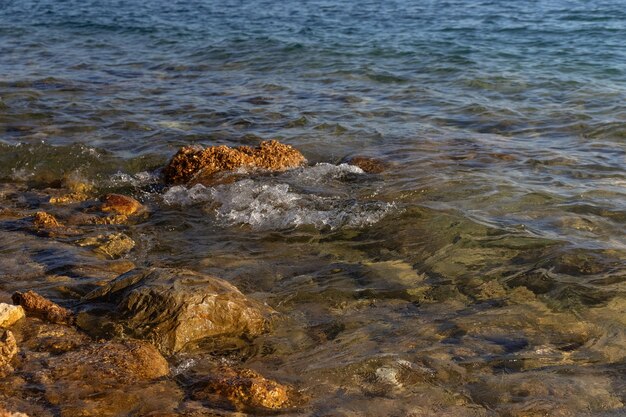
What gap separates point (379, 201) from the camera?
7.38m

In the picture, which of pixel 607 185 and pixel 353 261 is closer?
pixel 353 261

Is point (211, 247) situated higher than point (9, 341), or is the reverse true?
→ point (9, 341)

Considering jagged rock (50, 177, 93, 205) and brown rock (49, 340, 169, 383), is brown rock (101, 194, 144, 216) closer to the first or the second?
jagged rock (50, 177, 93, 205)

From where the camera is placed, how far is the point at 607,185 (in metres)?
7.73

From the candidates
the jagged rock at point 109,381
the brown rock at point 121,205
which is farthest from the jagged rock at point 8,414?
the brown rock at point 121,205

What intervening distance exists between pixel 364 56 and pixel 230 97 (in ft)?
13.6

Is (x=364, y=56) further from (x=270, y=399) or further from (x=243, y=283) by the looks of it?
(x=270, y=399)

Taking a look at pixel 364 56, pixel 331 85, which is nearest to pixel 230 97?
pixel 331 85

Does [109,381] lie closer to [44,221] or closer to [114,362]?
[114,362]

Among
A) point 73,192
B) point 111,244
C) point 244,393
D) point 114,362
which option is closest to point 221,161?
point 73,192

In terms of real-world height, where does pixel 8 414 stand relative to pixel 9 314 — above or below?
above

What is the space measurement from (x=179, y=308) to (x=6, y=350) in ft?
3.52

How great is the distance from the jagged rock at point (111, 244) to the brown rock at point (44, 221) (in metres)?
0.52

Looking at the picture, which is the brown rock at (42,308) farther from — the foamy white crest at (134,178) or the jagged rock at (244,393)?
the foamy white crest at (134,178)
